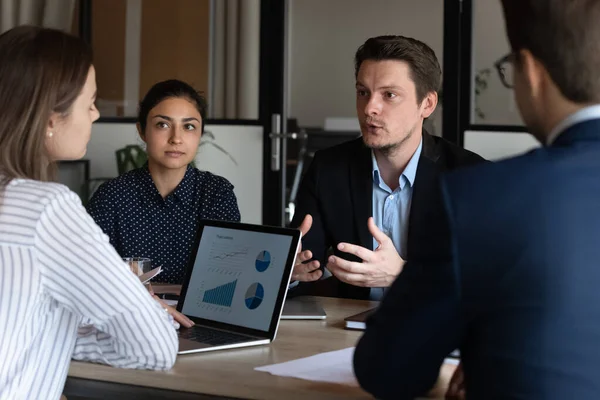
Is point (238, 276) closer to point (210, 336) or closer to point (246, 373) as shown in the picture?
point (210, 336)

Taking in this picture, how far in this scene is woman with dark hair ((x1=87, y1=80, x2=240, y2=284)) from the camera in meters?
2.76

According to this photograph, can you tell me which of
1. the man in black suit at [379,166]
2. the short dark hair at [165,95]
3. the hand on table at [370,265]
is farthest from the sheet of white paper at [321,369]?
the short dark hair at [165,95]

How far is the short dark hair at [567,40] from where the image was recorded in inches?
42.9

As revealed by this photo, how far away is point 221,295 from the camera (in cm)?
195

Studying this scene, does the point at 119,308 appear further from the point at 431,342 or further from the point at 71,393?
the point at 431,342

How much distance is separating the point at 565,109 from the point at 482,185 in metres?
0.17

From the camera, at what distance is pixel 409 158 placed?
2.69m

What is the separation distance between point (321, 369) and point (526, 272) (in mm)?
655

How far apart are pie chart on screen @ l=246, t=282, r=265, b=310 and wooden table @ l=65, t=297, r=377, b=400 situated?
9cm

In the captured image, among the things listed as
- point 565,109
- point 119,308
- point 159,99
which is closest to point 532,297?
point 565,109

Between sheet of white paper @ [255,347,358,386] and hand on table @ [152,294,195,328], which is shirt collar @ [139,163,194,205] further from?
sheet of white paper @ [255,347,358,386]

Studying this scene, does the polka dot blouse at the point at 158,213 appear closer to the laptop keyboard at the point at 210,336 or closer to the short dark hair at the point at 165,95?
the short dark hair at the point at 165,95

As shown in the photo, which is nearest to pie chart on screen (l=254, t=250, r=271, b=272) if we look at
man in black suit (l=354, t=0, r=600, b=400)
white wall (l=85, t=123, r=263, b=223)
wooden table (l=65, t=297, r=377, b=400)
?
wooden table (l=65, t=297, r=377, b=400)

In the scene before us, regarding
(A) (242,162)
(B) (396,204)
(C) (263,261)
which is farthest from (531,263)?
(A) (242,162)
